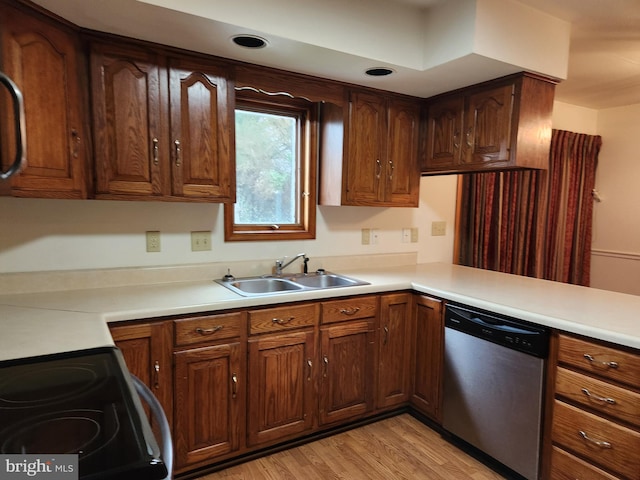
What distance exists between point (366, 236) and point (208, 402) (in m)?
1.62

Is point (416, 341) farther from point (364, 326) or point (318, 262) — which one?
point (318, 262)

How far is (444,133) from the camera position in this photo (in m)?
2.64

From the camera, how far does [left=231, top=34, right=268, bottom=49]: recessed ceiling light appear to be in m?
1.82

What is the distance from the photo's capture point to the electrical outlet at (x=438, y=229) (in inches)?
129

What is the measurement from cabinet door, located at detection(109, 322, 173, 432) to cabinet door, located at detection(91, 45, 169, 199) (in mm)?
667

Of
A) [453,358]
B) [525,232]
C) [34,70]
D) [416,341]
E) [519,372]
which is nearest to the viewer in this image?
[34,70]

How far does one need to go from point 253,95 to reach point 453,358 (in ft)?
6.50

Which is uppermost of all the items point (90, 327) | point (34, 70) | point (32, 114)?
point (34, 70)

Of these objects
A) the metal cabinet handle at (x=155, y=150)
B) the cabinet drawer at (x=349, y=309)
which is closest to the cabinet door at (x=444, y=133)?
the cabinet drawer at (x=349, y=309)

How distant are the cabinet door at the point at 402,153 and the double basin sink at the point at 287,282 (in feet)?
2.17

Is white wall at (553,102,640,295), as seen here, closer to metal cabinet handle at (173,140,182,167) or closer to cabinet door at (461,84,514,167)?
cabinet door at (461,84,514,167)

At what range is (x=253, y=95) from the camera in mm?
2459

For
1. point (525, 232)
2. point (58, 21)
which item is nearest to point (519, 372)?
point (525, 232)

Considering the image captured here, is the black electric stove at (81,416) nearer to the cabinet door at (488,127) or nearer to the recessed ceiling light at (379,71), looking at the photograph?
the recessed ceiling light at (379,71)
